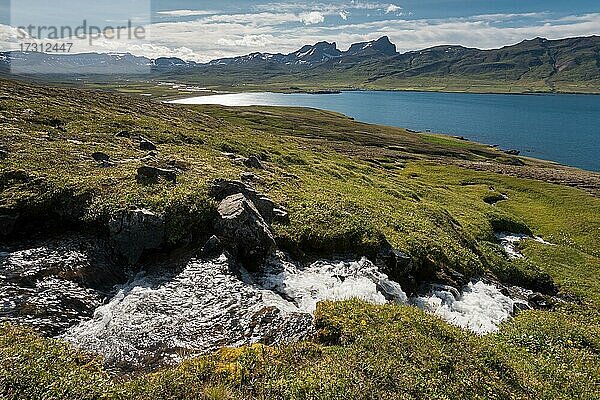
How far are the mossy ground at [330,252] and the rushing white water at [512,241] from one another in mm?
1431

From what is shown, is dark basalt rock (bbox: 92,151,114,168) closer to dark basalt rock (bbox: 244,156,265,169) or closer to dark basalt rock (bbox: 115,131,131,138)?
dark basalt rock (bbox: 115,131,131,138)

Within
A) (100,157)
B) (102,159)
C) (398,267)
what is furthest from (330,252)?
(100,157)

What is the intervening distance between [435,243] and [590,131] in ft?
716

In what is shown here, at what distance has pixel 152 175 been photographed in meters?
30.0

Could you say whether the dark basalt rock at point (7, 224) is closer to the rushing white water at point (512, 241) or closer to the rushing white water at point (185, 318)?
the rushing white water at point (185, 318)

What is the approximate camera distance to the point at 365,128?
560 ft

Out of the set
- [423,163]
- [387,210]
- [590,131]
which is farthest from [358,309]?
[590,131]

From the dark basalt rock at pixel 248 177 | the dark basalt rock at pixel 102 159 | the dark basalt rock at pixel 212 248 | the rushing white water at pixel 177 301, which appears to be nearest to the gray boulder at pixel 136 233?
the rushing white water at pixel 177 301

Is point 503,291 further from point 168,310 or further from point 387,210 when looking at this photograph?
point 168,310

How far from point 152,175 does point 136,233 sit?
7545 mm

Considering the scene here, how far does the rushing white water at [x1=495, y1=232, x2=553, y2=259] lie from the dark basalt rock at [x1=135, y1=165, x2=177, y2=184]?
33.2 m

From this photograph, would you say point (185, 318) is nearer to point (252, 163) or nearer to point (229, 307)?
point (229, 307)

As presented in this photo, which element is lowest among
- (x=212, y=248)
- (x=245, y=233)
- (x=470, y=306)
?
(x=470, y=306)

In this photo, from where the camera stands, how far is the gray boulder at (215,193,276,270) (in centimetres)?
2428
